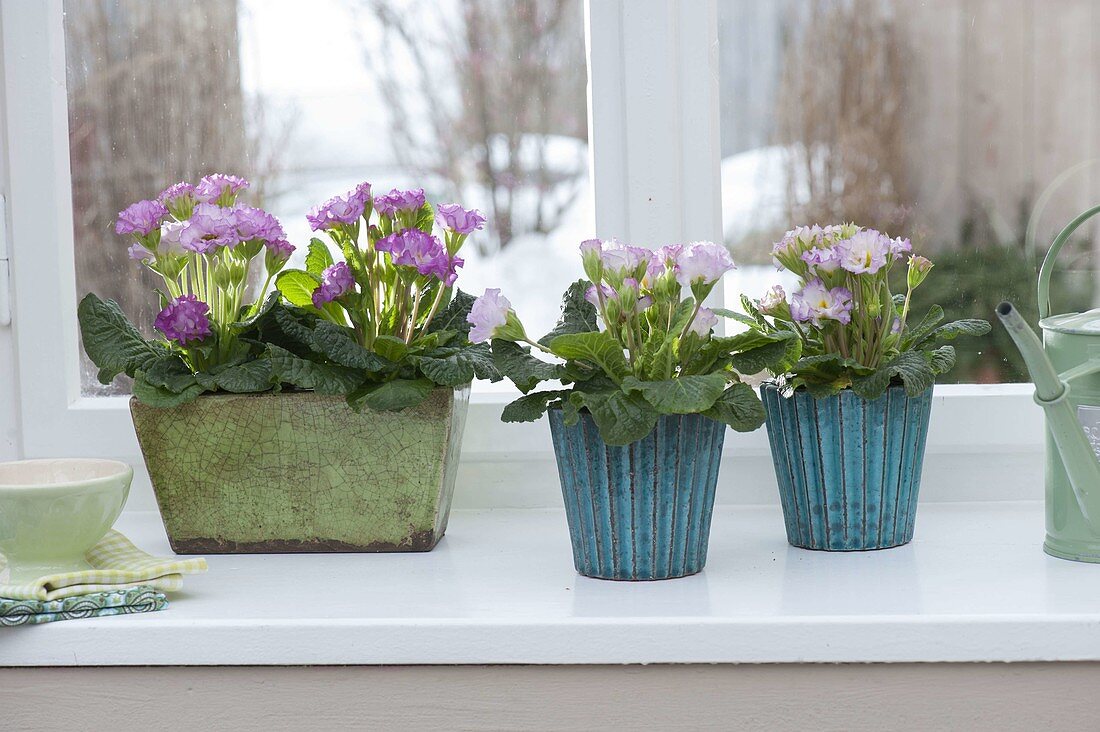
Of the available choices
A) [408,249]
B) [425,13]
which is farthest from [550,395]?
[425,13]

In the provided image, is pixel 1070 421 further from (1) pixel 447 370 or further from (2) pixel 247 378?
(2) pixel 247 378

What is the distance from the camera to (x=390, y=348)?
0.99 meters

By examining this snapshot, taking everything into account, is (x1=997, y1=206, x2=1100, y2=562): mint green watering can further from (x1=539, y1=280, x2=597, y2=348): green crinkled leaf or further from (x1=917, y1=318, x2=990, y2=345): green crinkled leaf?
(x1=539, y1=280, x2=597, y2=348): green crinkled leaf

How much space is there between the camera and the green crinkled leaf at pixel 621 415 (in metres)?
0.82

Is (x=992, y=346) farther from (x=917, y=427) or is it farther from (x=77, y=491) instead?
(x=77, y=491)

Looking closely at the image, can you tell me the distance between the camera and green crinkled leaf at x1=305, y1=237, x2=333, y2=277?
107 centimetres

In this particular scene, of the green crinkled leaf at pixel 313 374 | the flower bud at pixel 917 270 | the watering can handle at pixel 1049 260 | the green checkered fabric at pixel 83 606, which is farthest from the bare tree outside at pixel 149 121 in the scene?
the watering can handle at pixel 1049 260

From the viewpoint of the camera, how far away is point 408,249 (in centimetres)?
96

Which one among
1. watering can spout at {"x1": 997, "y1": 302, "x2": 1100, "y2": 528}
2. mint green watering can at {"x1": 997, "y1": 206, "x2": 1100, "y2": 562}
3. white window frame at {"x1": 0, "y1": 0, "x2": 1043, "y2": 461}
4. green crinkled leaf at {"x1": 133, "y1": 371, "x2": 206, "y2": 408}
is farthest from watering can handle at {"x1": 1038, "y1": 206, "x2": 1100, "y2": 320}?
green crinkled leaf at {"x1": 133, "y1": 371, "x2": 206, "y2": 408}

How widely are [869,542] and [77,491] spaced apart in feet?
2.11

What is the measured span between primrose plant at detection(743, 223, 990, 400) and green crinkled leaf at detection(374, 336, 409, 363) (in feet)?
1.00

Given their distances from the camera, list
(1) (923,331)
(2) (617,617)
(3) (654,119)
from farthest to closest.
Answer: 1. (3) (654,119)
2. (1) (923,331)
3. (2) (617,617)

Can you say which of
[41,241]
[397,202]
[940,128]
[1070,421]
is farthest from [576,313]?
[41,241]

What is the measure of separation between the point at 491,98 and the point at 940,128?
0.49 m
